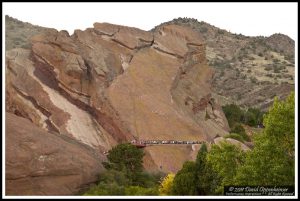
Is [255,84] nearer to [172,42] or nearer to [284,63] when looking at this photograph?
[284,63]

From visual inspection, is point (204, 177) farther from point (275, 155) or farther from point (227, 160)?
point (275, 155)

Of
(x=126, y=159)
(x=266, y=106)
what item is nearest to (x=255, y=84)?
(x=266, y=106)

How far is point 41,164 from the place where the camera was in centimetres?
2809

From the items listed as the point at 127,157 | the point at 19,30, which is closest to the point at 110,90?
the point at 127,157

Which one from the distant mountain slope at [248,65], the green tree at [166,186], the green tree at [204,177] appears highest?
the distant mountain slope at [248,65]

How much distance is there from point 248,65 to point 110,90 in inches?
2804

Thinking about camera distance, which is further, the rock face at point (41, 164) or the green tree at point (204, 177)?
the green tree at point (204, 177)

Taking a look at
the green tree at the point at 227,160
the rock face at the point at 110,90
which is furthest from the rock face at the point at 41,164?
the rock face at the point at 110,90

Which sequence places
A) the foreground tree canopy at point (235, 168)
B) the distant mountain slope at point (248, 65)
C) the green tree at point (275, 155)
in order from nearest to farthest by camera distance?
1. the green tree at point (275, 155)
2. the foreground tree canopy at point (235, 168)
3. the distant mountain slope at point (248, 65)

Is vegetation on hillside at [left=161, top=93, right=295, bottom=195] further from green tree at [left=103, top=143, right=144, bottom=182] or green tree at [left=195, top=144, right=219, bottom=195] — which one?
green tree at [left=103, top=143, right=144, bottom=182]

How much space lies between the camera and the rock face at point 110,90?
43844mm

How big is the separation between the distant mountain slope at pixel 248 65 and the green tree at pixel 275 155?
179 ft

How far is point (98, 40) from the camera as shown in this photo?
2056 inches

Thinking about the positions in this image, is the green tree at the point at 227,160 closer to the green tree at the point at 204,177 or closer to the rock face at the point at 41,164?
the green tree at the point at 204,177
